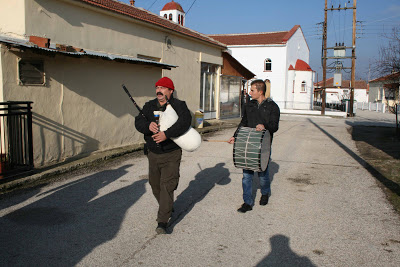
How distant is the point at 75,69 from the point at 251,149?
561 cm

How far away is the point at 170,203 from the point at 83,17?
719cm

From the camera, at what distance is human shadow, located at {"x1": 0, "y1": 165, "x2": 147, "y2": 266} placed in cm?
398

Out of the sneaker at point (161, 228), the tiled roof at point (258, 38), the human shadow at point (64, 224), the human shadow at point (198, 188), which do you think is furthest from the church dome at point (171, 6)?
the sneaker at point (161, 228)

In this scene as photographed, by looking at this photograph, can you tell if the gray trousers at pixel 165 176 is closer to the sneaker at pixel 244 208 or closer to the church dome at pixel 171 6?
the sneaker at pixel 244 208

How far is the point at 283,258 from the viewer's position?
13.0 feet

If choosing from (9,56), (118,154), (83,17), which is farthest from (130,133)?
(9,56)

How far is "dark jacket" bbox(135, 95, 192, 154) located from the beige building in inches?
144

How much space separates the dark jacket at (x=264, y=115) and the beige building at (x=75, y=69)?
170 inches

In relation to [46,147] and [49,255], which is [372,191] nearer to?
[49,255]

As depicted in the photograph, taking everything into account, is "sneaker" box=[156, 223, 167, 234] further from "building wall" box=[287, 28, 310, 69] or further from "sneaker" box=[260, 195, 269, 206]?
"building wall" box=[287, 28, 310, 69]

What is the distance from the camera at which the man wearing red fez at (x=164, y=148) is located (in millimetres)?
4535

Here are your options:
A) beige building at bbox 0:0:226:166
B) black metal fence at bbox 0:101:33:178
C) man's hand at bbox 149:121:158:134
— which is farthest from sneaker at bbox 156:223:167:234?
beige building at bbox 0:0:226:166

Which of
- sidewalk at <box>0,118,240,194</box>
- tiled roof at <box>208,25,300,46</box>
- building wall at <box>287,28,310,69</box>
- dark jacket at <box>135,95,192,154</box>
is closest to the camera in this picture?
dark jacket at <box>135,95,192,154</box>

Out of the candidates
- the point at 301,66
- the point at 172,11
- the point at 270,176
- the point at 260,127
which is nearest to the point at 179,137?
the point at 260,127
